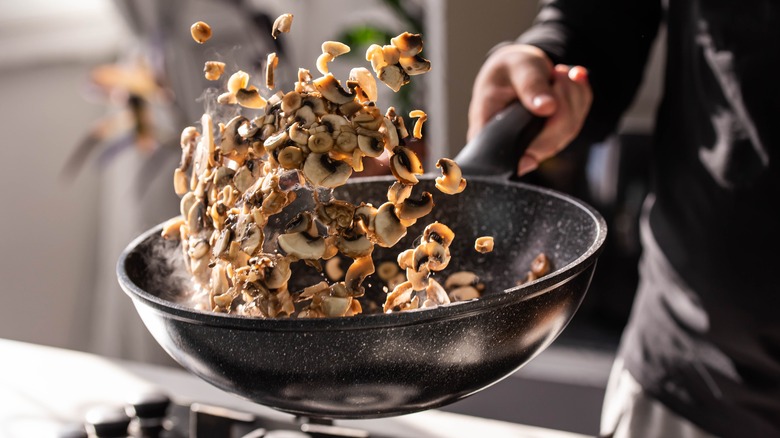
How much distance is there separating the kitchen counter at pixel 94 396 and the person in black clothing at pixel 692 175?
0.17 m

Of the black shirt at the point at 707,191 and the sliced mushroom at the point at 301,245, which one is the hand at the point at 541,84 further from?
the sliced mushroom at the point at 301,245

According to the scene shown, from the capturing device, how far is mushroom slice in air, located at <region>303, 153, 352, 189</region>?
0.50 metres

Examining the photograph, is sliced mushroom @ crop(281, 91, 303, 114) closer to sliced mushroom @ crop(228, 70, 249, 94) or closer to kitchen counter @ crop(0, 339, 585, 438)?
sliced mushroom @ crop(228, 70, 249, 94)

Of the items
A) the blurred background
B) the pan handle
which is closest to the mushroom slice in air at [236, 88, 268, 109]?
the pan handle

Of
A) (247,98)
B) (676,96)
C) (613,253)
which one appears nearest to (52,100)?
(613,253)

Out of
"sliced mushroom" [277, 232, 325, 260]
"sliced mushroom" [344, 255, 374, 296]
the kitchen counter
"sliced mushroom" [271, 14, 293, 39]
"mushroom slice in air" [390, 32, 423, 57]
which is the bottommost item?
the kitchen counter

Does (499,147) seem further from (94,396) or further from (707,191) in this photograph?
(94,396)

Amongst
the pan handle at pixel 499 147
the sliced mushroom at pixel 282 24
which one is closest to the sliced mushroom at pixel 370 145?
the sliced mushroom at pixel 282 24

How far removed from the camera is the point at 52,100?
8.29ft

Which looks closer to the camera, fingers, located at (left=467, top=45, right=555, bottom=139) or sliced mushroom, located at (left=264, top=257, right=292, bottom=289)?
sliced mushroom, located at (left=264, top=257, right=292, bottom=289)

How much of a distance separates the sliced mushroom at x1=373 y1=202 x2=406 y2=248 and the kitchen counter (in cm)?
35

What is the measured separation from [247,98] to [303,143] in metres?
0.08

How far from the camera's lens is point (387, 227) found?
53cm

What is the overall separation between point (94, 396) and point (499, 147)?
0.57 metres
